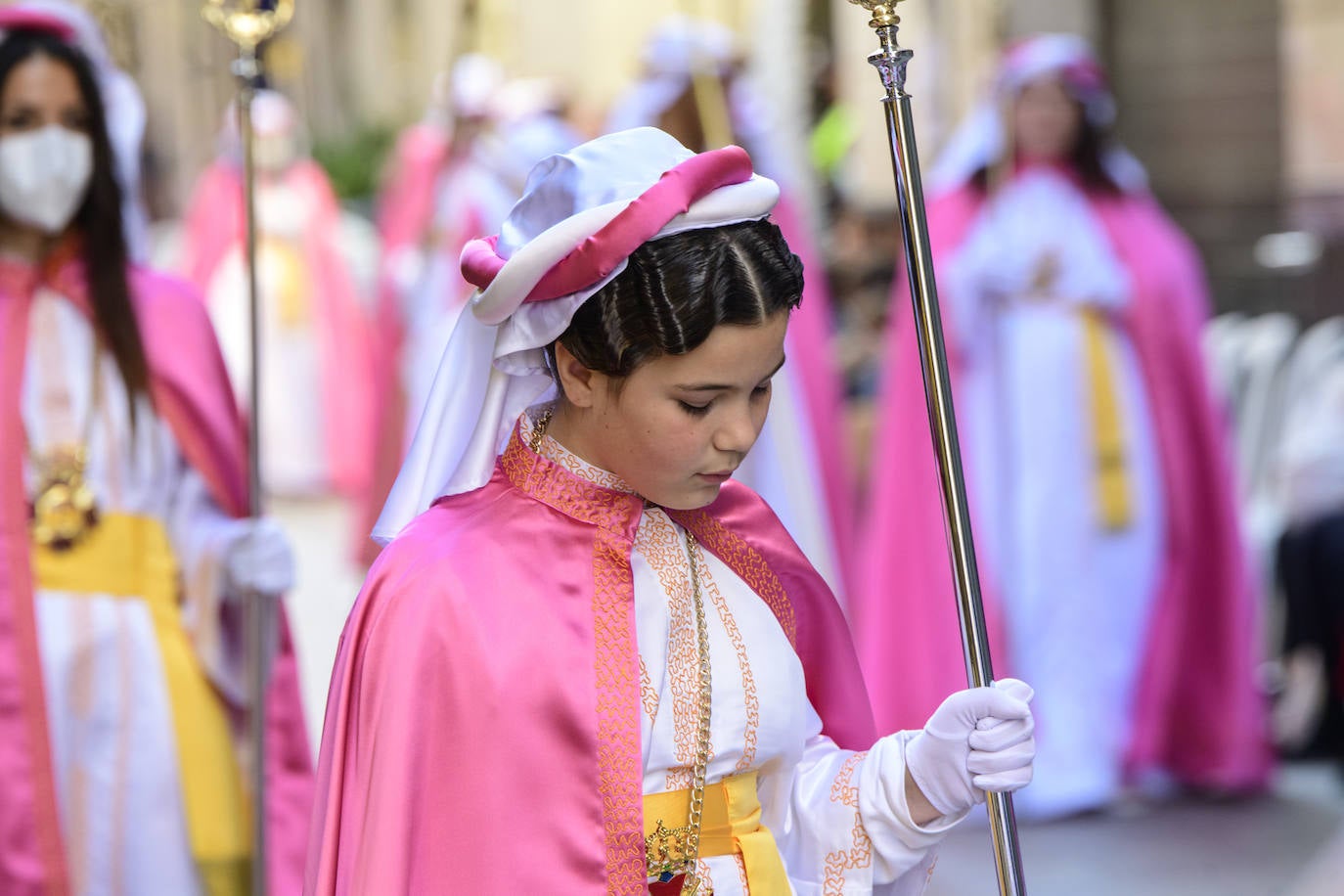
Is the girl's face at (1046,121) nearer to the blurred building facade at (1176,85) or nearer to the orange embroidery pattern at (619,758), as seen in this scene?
the blurred building facade at (1176,85)

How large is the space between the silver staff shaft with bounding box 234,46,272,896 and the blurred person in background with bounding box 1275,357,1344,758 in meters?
3.68

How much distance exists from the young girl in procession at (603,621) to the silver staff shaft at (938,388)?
7 centimetres

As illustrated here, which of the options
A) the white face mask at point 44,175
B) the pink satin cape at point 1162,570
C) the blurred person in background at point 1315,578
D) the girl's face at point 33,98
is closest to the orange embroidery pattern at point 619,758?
the white face mask at point 44,175

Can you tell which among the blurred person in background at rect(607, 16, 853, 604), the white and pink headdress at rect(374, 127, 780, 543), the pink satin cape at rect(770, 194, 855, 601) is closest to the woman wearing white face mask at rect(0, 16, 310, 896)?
the white and pink headdress at rect(374, 127, 780, 543)

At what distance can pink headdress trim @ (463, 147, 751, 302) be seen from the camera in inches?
78.3

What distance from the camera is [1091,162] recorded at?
5.95 meters

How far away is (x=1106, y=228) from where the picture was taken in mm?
5906

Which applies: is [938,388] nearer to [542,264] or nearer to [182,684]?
[542,264]

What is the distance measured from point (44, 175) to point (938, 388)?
2.02 meters

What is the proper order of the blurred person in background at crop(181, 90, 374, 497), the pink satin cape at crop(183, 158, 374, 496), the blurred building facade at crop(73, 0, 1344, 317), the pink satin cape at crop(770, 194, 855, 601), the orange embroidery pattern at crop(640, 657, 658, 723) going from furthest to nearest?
the pink satin cape at crop(183, 158, 374, 496), the blurred person in background at crop(181, 90, 374, 497), the blurred building facade at crop(73, 0, 1344, 317), the pink satin cape at crop(770, 194, 855, 601), the orange embroidery pattern at crop(640, 657, 658, 723)

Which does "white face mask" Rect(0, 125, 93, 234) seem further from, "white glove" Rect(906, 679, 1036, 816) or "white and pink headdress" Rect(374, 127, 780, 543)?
"white glove" Rect(906, 679, 1036, 816)

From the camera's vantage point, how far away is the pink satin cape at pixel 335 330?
12.0 meters

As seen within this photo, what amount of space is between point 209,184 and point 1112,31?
5774mm

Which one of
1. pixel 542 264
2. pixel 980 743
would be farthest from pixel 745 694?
pixel 542 264
